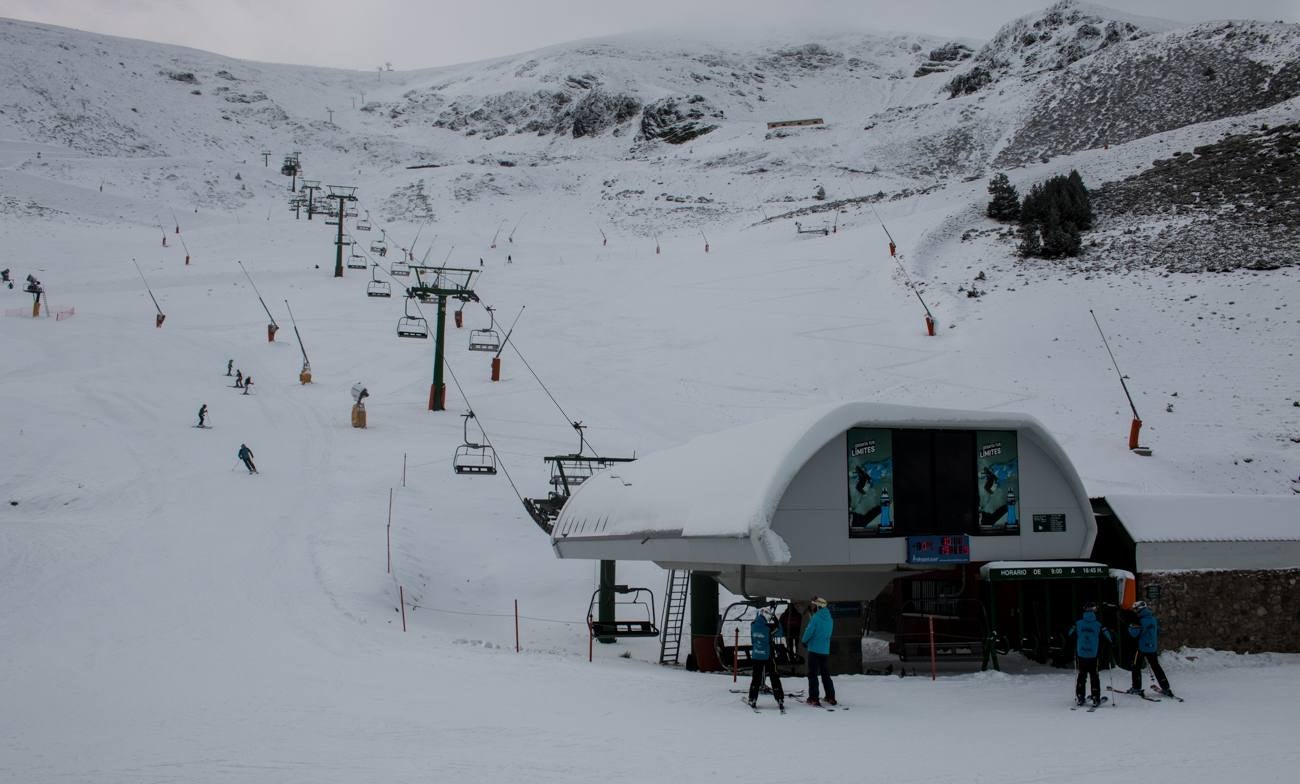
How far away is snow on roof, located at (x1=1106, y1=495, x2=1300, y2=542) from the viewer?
15.7 meters

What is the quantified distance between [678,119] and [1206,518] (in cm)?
10926

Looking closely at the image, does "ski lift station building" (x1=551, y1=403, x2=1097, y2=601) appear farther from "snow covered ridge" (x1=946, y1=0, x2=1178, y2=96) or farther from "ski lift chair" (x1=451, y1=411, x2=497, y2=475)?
"snow covered ridge" (x1=946, y1=0, x2=1178, y2=96)

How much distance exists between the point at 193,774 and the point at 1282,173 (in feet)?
176

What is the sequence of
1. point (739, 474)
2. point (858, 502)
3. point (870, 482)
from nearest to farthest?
point (739, 474), point (858, 502), point (870, 482)

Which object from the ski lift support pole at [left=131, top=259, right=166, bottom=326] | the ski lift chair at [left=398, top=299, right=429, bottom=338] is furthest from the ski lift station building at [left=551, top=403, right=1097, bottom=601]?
the ski lift support pole at [left=131, top=259, right=166, bottom=326]

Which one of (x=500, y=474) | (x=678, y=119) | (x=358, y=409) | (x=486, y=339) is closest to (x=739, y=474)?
(x=500, y=474)

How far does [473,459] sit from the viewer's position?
27188 millimetres

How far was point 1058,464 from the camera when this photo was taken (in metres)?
15.7

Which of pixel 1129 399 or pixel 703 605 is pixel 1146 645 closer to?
pixel 703 605

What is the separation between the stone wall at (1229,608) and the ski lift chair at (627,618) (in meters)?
8.01

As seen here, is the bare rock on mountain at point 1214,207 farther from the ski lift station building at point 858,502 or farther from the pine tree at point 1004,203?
the ski lift station building at point 858,502

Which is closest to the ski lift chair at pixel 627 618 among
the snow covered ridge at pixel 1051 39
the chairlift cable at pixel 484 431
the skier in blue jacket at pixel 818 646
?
the chairlift cable at pixel 484 431

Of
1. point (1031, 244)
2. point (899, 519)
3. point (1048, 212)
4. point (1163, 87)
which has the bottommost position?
point (899, 519)

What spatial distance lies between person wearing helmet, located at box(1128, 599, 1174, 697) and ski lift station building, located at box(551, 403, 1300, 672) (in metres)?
2.51
